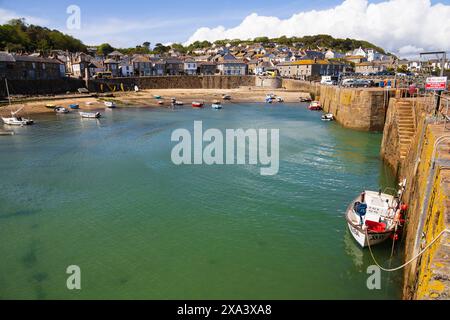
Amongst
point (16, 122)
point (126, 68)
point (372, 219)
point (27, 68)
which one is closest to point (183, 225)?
point (372, 219)

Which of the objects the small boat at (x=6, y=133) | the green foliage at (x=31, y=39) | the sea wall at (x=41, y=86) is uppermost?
the green foliage at (x=31, y=39)

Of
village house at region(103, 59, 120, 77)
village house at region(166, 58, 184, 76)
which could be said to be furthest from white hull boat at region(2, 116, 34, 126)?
village house at region(166, 58, 184, 76)

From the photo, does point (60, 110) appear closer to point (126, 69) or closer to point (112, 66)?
point (112, 66)

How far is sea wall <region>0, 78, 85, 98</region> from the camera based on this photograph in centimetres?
7719

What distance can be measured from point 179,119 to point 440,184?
54460 millimetres

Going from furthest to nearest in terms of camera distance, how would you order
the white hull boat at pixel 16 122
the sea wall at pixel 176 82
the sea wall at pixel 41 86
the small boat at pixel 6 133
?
the sea wall at pixel 176 82, the sea wall at pixel 41 86, the white hull boat at pixel 16 122, the small boat at pixel 6 133

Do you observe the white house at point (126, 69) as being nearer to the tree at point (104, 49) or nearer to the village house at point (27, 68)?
the village house at point (27, 68)

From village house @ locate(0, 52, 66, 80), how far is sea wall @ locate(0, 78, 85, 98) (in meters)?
1.84

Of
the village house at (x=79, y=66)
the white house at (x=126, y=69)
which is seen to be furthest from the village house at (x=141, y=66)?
the village house at (x=79, y=66)

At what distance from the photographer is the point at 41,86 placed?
8394 cm

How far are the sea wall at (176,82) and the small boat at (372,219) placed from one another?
92.3m

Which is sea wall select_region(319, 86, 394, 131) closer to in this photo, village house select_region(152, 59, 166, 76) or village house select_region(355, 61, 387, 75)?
village house select_region(152, 59, 166, 76)

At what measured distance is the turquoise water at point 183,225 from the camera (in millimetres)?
14547

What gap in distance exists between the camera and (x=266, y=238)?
18125mm
